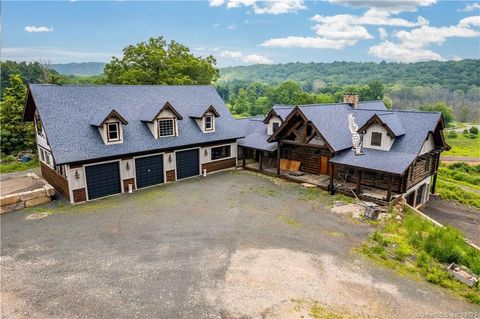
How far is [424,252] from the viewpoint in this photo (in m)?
13.7

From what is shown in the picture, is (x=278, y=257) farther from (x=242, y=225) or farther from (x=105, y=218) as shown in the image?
(x=105, y=218)

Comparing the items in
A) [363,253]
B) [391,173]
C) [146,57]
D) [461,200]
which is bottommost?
[461,200]

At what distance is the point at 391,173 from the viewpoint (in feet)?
61.2

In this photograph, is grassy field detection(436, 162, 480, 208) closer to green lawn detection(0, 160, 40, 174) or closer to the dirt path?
A: the dirt path

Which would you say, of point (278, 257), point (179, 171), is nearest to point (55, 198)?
point (179, 171)

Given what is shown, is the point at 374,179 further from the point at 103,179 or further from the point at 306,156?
the point at 103,179

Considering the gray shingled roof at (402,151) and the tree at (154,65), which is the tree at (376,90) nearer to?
the tree at (154,65)

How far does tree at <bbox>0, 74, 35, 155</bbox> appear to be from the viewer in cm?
3181

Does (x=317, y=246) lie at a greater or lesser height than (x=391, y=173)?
lesser

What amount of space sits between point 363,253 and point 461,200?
61.6 feet

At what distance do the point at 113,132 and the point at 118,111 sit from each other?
2.49m

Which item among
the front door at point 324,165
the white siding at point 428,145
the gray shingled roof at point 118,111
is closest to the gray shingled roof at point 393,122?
the white siding at point 428,145

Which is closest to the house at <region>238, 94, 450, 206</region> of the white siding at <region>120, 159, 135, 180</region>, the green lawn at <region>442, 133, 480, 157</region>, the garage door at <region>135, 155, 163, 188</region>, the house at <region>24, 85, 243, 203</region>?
the house at <region>24, 85, 243, 203</region>

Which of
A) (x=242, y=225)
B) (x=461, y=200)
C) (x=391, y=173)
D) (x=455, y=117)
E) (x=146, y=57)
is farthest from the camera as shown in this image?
(x=455, y=117)
